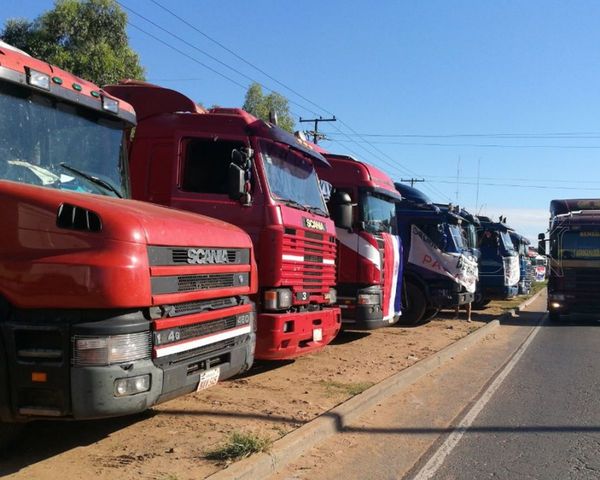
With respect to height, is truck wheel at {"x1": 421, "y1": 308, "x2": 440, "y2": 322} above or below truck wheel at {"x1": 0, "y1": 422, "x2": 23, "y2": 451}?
above

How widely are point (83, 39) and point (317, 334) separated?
1368 cm

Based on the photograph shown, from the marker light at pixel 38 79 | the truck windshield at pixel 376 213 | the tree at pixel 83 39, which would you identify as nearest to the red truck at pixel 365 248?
the truck windshield at pixel 376 213

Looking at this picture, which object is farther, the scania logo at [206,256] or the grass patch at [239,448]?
the scania logo at [206,256]

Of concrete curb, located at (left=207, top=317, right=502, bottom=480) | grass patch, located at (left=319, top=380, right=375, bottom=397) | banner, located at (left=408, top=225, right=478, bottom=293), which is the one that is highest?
banner, located at (left=408, top=225, right=478, bottom=293)

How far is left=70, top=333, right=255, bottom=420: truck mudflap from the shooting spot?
154 inches

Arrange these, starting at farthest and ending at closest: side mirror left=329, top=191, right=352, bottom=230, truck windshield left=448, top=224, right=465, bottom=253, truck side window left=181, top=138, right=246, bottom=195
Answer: truck windshield left=448, top=224, right=465, bottom=253
side mirror left=329, top=191, right=352, bottom=230
truck side window left=181, top=138, right=246, bottom=195

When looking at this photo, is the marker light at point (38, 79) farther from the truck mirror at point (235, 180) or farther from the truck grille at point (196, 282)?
the truck mirror at point (235, 180)

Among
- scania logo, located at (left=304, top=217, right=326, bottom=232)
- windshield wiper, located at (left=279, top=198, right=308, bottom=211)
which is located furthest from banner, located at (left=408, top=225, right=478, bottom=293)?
windshield wiper, located at (left=279, top=198, right=308, bottom=211)

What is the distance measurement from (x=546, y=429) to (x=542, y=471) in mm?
1386

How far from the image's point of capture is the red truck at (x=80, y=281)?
392 cm

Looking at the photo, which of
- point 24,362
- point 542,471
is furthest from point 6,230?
point 542,471

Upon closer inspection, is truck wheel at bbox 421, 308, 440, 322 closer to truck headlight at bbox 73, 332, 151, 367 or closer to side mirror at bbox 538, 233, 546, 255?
side mirror at bbox 538, 233, 546, 255

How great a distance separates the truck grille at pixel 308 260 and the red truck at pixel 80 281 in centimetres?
199

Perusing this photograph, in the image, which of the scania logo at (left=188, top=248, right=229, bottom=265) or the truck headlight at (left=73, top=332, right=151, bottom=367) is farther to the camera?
the scania logo at (left=188, top=248, right=229, bottom=265)
